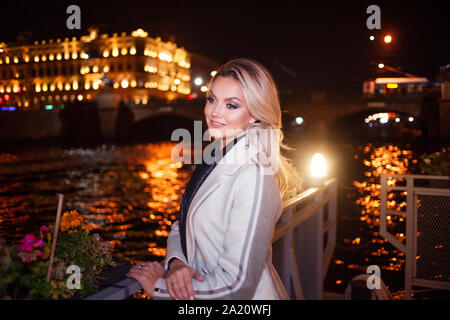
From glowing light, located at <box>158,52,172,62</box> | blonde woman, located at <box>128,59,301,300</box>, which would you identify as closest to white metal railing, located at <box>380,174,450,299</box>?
blonde woman, located at <box>128,59,301,300</box>

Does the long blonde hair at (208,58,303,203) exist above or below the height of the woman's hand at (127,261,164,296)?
above

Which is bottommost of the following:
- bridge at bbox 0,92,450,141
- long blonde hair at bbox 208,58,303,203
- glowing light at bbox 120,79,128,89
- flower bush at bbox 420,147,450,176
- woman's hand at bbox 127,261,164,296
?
woman's hand at bbox 127,261,164,296

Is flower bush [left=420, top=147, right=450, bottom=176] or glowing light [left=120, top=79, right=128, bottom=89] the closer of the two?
flower bush [left=420, top=147, right=450, bottom=176]

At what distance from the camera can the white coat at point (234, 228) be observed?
1.87 meters

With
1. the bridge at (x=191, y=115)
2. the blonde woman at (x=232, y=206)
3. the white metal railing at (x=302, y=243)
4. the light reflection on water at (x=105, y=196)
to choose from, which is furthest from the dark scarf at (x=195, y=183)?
the bridge at (x=191, y=115)

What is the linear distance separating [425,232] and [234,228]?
4365 millimetres

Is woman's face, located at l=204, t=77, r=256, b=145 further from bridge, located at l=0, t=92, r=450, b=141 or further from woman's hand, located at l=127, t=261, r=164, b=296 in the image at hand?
bridge, located at l=0, t=92, r=450, b=141

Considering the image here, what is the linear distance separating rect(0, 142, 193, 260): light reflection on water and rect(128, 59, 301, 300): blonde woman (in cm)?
888

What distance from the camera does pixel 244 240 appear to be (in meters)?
1.87

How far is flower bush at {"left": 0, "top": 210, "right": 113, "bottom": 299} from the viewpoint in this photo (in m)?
1.88

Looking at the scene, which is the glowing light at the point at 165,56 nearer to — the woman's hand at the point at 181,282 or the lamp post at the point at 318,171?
the lamp post at the point at 318,171
